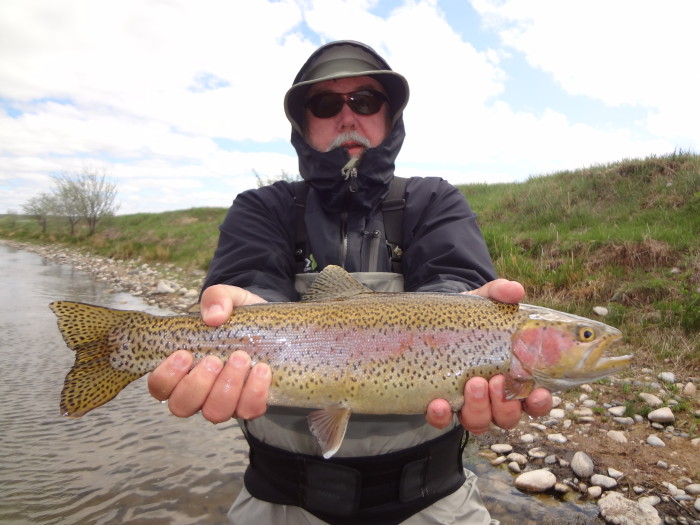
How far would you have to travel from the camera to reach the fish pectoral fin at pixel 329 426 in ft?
7.58

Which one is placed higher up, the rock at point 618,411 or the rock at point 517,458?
the rock at point 618,411

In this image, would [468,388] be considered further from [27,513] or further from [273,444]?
[27,513]

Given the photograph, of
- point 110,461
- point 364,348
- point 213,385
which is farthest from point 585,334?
point 110,461

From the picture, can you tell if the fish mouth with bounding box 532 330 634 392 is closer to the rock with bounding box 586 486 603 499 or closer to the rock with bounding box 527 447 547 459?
the rock with bounding box 586 486 603 499

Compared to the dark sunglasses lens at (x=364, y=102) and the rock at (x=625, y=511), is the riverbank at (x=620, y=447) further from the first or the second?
the dark sunglasses lens at (x=364, y=102)

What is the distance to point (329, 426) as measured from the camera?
7.80 ft

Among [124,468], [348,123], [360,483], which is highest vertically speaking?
[348,123]

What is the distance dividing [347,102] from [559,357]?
2.32 m

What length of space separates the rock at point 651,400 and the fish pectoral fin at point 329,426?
3869 mm

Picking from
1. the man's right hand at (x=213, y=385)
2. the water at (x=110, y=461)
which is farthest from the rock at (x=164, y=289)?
the man's right hand at (x=213, y=385)

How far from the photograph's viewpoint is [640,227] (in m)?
8.80

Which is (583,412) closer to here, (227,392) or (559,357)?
(559,357)

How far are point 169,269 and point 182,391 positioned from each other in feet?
60.3

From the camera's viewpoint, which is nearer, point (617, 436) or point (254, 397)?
point (254, 397)
